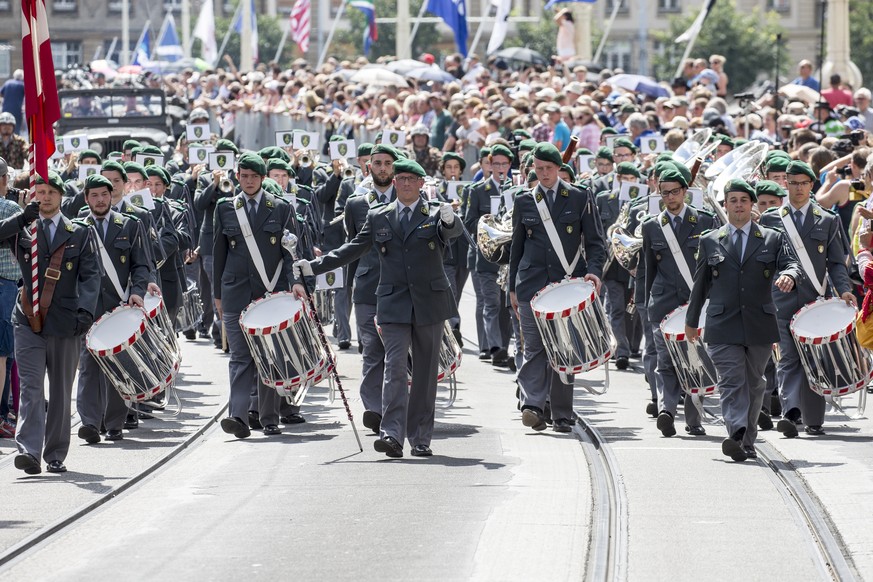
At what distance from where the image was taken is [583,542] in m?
10.0

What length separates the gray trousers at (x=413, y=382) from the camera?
12961 mm

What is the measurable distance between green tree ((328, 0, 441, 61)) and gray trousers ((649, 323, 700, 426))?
229 feet

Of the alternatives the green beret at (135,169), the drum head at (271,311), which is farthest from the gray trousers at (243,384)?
the green beret at (135,169)

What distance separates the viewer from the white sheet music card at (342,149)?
20297 mm

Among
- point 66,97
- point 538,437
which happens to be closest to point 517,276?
point 538,437

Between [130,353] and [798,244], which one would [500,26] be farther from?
[130,353]

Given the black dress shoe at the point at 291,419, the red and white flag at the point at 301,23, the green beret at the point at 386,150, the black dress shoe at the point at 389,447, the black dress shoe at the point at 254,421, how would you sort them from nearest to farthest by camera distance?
the black dress shoe at the point at 389,447 → the black dress shoe at the point at 254,421 → the green beret at the point at 386,150 → the black dress shoe at the point at 291,419 → the red and white flag at the point at 301,23

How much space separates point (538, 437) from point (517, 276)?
1.28m

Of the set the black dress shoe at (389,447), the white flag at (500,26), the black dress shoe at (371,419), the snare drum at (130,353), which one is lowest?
the white flag at (500,26)

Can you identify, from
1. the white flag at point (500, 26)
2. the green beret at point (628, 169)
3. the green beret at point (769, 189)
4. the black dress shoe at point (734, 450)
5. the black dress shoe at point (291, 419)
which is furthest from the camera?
the white flag at point (500, 26)

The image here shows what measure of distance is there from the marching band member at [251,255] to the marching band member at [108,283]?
62cm

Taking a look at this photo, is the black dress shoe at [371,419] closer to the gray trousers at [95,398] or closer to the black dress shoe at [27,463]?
the gray trousers at [95,398]

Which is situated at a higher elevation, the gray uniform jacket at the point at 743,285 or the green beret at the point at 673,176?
the green beret at the point at 673,176

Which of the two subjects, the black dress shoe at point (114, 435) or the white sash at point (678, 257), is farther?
the white sash at point (678, 257)
